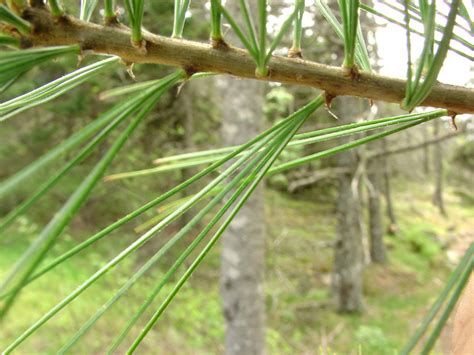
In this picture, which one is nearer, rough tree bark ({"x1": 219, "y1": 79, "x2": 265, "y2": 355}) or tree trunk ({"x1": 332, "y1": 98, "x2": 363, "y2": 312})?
rough tree bark ({"x1": 219, "y1": 79, "x2": 265, "y2": 355})

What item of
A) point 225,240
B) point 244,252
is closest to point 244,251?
point 244,252

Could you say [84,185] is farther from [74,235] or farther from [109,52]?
[74,235]

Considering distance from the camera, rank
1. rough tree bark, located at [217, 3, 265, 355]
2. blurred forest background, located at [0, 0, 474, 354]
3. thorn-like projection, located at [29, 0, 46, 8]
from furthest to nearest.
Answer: blurred forest background, located at [0, 0, 474, 354] → rough tree bark, located at [217, 3, 265, 355] → thorn-like projection, located at [29, 0, 46, 8]

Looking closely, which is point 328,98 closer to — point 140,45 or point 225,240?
point 140,45

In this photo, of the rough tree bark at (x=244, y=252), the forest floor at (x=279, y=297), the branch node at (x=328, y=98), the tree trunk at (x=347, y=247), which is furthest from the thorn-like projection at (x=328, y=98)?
the tree trunk at (x=347, y=247)

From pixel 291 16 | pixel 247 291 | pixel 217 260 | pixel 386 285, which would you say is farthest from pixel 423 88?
pixel 386 285

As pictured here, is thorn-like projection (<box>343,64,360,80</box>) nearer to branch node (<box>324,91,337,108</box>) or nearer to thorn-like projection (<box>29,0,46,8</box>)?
branch node (<box>324,91,337,108</box>)

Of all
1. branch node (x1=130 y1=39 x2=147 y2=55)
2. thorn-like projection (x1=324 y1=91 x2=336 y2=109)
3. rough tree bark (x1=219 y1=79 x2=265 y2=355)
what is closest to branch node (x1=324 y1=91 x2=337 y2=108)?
thorn-like projection (x1=324 y1=91 x2=336 y2=109)
